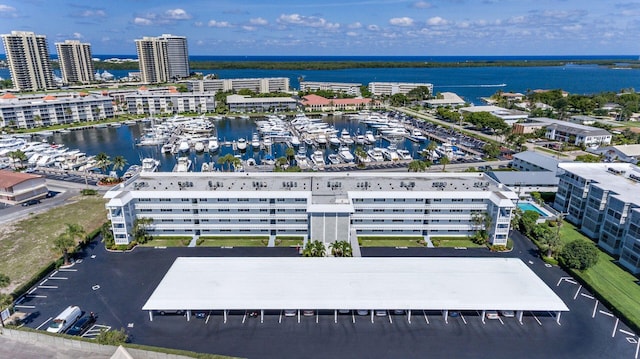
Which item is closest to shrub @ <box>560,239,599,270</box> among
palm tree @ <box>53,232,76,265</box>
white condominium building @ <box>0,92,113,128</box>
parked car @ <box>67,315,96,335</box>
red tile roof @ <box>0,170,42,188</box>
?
parked car @ <box>67,315,96,335</box>

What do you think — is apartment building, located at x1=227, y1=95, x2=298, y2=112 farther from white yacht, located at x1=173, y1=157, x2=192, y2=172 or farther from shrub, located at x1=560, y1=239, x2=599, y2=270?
shrub, located at x1=560, y1=239, x2=599, y2=270

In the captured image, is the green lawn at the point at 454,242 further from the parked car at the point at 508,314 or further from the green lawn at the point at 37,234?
the green lawn at the point at 37,234

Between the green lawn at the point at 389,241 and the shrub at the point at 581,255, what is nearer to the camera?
the shrub at the point at 581,255

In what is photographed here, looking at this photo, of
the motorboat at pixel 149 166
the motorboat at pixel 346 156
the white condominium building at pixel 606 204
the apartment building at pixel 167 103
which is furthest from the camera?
the apartment building at pixel 167 103

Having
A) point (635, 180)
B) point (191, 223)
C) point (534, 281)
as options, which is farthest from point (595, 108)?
point (191, 223)

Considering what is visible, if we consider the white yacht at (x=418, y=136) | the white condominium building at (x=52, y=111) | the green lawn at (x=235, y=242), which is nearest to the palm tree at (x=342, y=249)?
the green lawn at (x=235, y=242)

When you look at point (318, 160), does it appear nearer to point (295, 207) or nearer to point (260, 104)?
point (295, 207)
